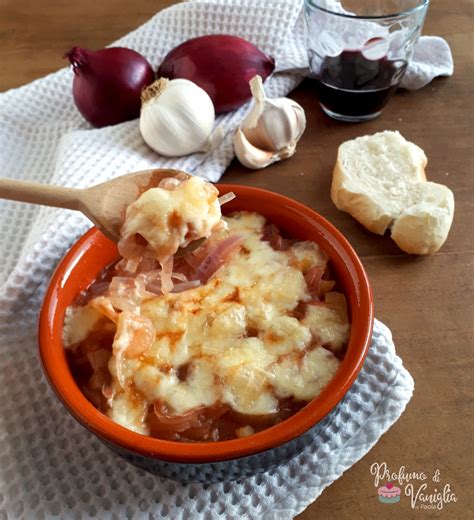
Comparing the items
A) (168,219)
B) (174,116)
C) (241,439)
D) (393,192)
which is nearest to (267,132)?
(174,116)

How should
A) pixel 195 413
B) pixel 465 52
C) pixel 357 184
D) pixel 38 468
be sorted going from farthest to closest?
pixel 465 52
pixel 357 184
pixel 38 468
pixel 195 413

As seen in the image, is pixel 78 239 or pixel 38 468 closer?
pixel 38 468

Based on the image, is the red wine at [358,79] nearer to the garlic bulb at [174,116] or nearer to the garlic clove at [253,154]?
the garlic clove at [253,154]

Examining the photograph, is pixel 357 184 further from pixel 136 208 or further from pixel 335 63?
pixel 136 208

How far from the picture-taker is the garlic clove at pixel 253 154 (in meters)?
1.51

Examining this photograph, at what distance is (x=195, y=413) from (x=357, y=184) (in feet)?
2.23

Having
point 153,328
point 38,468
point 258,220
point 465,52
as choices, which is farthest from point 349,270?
point 465,52

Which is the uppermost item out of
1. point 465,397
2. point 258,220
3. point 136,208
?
point 136,208

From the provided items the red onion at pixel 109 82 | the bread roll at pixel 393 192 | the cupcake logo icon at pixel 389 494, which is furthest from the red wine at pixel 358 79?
the cupcake logo icon at pixel 389 494

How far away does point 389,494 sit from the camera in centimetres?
108

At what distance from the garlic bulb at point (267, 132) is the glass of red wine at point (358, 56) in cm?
15

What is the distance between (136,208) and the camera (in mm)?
1050
